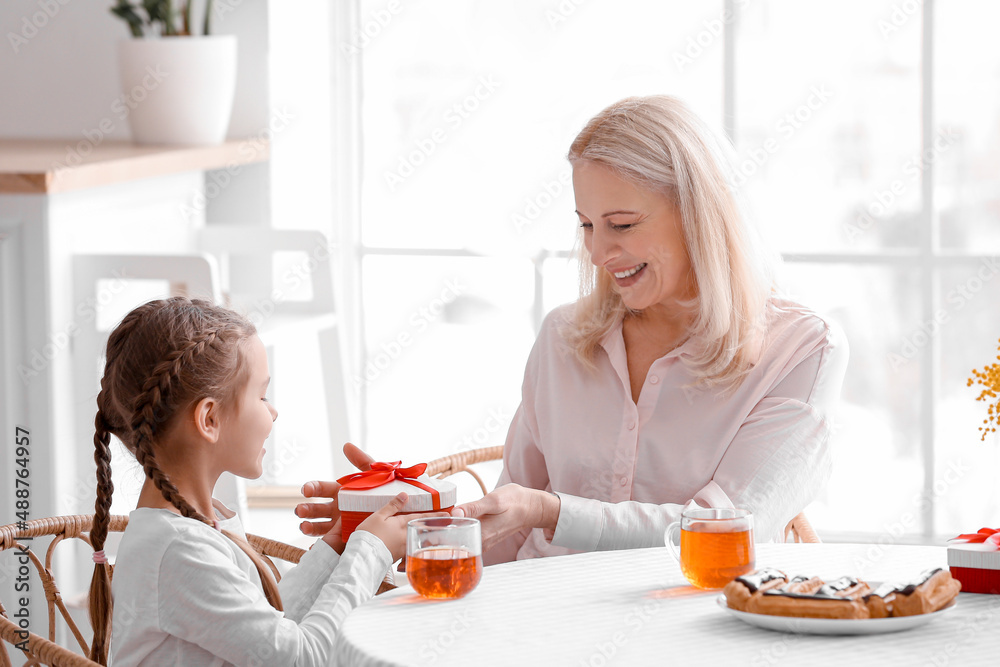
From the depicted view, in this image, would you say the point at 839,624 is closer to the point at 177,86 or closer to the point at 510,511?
the point at 510,511

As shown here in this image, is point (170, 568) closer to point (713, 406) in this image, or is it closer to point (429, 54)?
point (713, 406)

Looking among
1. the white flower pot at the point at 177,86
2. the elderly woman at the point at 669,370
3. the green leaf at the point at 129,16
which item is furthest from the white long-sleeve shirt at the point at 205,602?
the green leaf at the point at 129,16

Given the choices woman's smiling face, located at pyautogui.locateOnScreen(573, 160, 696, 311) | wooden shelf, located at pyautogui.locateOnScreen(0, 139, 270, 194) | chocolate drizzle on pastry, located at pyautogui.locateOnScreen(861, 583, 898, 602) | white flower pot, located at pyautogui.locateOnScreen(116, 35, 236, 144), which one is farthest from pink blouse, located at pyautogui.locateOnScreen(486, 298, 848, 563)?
white flower pot, located at pyautogui.locateOnScreen(116, 35, 236, 144)

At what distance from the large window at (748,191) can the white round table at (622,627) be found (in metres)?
2.11

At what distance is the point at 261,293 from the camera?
336 cm

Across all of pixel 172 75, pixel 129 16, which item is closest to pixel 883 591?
pixel 172 75

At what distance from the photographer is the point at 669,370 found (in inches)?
73.8

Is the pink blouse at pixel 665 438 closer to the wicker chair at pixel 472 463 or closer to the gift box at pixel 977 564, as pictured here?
the wicker chair at pixel 472 463

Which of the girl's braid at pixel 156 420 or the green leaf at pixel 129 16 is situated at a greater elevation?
the green leaf at pixel 129 16

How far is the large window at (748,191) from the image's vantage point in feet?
10.9

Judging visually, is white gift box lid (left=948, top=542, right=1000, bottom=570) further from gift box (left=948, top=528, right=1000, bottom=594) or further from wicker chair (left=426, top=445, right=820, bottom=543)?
wicker chair (left=426, top=445, right=820, bottom=543)

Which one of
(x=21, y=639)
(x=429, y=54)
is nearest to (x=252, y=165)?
(x=429, y=54)

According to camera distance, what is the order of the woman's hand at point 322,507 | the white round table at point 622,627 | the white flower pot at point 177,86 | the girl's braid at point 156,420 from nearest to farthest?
the white round table at point 622,627, the girl's braid at point 156,420, the woman's hand at point 322,507, the white flower pot at point 177,86

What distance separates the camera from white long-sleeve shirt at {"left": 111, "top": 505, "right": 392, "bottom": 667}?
4.38 feet
